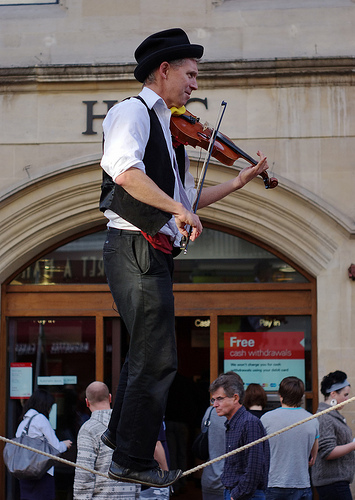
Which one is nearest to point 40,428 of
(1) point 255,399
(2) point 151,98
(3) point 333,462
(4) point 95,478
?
(4) point 95,478

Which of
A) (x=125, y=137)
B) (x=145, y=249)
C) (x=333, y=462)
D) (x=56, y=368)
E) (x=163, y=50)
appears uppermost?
(x=163, y=50)

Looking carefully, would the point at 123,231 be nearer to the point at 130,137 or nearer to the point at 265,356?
the point at 130,137

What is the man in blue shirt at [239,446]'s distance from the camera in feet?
16.0

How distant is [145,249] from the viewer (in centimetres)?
292

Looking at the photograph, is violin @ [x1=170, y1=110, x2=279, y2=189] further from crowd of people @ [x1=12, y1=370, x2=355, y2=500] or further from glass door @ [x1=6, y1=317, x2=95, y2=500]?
glass door @ [x1=6, y1=317, x2=95, y2=500]

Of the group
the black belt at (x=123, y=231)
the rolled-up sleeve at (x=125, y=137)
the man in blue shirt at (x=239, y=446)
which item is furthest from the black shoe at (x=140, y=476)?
the man in blue shirt at (x=239, y=446)

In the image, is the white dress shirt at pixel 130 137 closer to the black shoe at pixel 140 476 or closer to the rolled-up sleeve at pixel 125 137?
the rolled-up sleeve at pixel 125 137

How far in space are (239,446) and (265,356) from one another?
244 cm

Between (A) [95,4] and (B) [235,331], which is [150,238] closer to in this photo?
(B) [235,331]

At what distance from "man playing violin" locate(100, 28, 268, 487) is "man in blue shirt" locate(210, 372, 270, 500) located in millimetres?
2024

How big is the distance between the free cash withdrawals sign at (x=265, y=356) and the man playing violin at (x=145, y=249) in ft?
14.7

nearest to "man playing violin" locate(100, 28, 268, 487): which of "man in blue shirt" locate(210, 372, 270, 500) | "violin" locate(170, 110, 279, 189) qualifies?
"violin" locate(170, 110, 279, 189)

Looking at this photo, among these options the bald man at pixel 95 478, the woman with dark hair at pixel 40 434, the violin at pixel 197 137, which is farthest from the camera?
the woman with dark hair at pixel 40 434

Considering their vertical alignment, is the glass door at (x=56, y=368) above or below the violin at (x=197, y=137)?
below
